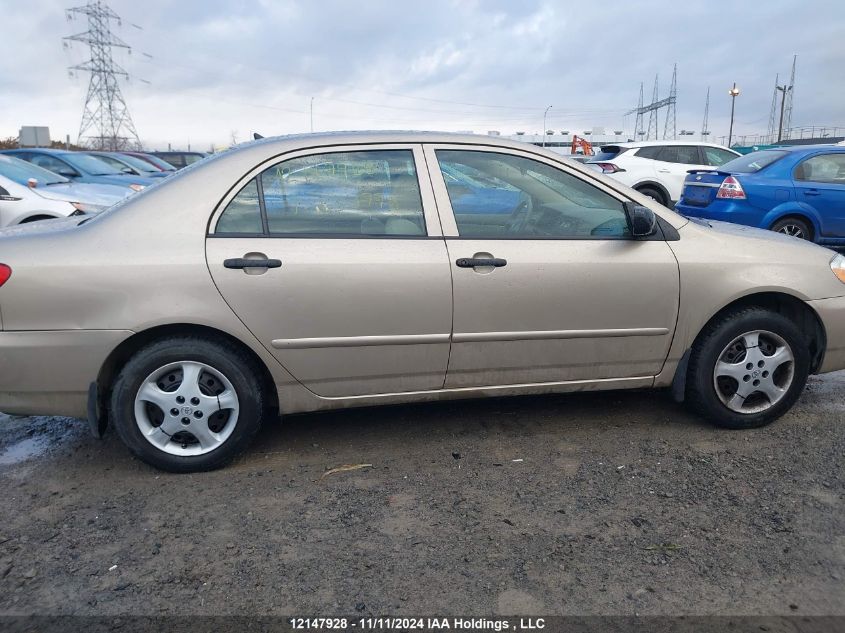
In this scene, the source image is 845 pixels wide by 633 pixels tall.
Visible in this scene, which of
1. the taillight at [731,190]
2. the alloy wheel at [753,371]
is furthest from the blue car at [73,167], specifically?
the alloy wheel at [753,371]

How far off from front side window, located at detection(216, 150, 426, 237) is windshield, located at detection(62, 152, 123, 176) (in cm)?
1133

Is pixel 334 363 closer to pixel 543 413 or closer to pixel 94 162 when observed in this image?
pixel 543 413

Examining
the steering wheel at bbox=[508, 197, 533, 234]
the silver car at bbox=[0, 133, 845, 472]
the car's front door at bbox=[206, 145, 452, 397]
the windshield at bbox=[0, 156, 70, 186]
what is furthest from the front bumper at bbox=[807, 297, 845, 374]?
the windshield at bbox=[0, 156, 70, 186]

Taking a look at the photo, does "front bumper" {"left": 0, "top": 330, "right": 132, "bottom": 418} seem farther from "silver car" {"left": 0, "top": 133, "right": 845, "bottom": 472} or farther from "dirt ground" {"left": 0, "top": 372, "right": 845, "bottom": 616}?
"dirt ground" {"left": 0, "top": 372, "right": 845, "bottom": 616}

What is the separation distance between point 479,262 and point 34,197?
699cm

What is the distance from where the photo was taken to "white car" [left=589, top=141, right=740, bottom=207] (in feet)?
43.6

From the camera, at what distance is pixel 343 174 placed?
3.49 m

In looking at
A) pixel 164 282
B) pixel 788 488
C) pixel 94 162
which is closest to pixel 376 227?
pixel 164 282

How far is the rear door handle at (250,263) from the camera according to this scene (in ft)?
10.6

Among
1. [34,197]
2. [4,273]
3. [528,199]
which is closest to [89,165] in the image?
[34,197]

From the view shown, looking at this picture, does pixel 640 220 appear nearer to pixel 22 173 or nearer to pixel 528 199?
pixel 528 199

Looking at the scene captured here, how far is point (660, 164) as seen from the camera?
13.4m

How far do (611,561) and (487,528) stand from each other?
1.63ft

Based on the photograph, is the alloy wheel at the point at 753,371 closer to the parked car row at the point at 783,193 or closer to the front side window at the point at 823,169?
the parked car row at the point at 783,193
